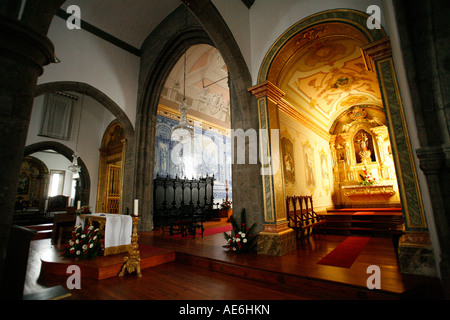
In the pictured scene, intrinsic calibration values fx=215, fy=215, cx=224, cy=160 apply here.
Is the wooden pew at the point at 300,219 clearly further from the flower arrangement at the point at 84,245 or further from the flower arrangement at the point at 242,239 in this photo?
the flower arrangement at the point at 84,245

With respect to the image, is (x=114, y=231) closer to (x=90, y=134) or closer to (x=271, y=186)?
(x=271, y=186)

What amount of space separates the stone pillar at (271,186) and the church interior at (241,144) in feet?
0.11

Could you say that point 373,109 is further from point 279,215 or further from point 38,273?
point 38,273

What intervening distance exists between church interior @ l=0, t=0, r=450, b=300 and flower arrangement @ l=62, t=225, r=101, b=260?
0.04 m

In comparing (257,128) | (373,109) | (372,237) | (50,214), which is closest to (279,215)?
(257,128)

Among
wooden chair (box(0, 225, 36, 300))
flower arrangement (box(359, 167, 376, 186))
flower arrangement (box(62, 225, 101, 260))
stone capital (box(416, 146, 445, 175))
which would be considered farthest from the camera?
flower arrangement (box(359, 167, 376, 186))

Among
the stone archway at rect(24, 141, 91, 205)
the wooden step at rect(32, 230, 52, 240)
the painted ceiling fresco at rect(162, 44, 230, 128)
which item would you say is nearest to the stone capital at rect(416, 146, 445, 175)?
the painted ceiling fresco at rect(162, 44, 230, 128)

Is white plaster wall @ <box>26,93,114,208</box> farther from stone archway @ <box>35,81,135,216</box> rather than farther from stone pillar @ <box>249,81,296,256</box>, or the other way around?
stone pillar @ <box>249,81,296,256</box>

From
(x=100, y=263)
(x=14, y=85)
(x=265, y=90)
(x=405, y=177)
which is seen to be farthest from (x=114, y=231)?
(x=405, y=177)

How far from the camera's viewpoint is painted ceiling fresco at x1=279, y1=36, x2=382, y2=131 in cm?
537

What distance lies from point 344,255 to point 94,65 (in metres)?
8.62

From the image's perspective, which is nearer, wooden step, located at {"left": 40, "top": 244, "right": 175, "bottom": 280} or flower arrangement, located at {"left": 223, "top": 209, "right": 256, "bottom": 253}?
wooden step, located at {"left": 40, "top": 244, "right": 175, "bottom": 280}
